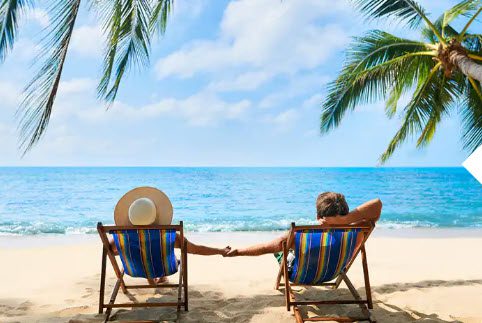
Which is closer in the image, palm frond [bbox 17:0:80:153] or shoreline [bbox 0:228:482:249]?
palm frond [bbox 17:0:80:153]

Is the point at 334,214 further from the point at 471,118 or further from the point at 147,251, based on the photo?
the point at 471,118

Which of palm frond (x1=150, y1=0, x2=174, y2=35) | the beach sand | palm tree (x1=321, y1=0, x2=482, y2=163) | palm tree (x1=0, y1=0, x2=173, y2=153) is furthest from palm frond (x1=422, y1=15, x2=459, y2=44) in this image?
palm tree (x1=0, y1=0, x2=173, y2=153)

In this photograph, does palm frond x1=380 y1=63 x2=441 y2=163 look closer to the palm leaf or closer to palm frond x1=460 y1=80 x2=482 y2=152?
palm frond x1=460 y1=80 x2=482 y2=152

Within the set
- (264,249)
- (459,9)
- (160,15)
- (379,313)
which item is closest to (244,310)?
(264,249)

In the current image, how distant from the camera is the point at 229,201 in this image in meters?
23.5

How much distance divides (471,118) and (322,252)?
6.10m

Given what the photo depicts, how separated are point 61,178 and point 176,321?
3506 cm

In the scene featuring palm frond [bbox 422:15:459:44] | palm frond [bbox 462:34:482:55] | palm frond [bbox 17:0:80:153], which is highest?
palm frond [bbox 422:15:459:44]

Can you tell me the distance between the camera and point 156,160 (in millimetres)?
45375

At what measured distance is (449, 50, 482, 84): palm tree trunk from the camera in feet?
16.2

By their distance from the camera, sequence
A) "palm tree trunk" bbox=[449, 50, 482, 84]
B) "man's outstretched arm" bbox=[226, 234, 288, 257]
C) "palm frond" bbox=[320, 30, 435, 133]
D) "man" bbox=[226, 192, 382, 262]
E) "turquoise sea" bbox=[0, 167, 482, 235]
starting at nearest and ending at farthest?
"man" bbox=[226, 192, 382, 262], "man's outstretched arm" bbox=[226, 234, 288, 257], "palm tree trunk" bbox=[449, 50, 482, 84], "palm frond" bbox=[320, 30, 435, 133], "turquoise sea" bbox=[0, 167, 482, 235]

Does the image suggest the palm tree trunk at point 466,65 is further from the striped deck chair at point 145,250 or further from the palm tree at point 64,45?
the striped deck chair at point 145,250

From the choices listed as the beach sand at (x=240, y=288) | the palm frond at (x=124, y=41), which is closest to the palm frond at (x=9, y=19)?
the palm frond at (x=124, y=41)

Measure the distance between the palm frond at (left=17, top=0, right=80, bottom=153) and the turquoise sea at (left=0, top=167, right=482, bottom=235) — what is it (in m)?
8.87
